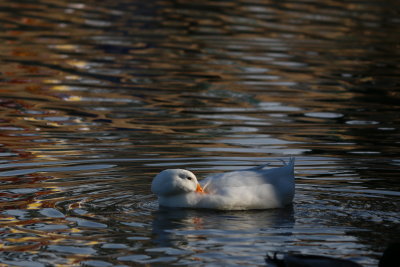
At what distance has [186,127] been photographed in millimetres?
13789

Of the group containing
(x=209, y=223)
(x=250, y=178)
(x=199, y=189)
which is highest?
(x=250, y=178)

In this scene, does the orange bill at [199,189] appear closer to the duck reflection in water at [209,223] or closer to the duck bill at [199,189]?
the duck bill at [199,189]

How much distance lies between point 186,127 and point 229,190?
426 centimetres

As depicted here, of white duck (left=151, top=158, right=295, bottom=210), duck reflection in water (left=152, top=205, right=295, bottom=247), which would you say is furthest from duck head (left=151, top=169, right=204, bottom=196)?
duck reflection in water (left=152, top=205, right=295, bottom=247)

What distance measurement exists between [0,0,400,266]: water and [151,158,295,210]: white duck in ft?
0.47

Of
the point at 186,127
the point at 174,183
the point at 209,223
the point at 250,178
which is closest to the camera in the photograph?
the point at 209,223

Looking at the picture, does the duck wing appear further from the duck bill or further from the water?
the water

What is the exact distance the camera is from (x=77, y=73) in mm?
18562

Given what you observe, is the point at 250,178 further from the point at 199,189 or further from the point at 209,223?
the point at 209,223

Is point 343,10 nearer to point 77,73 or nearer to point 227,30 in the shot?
point 227,30

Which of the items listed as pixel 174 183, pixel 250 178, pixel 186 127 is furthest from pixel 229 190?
pixel 186 127

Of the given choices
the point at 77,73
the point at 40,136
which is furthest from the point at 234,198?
the point at 77,73

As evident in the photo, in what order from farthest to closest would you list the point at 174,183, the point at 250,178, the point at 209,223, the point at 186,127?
the point at 186,127
the point at 250,178
the point at 174,183
the point at 209,223

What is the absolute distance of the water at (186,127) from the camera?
8539 millimetres
